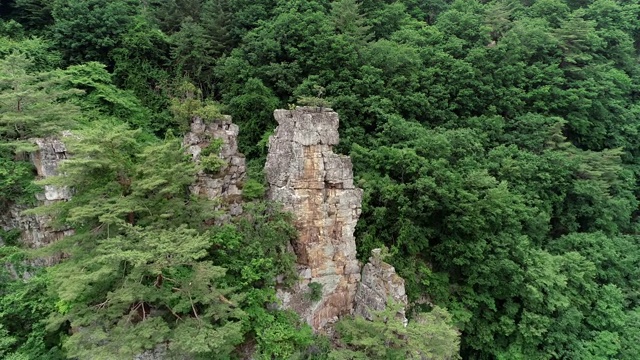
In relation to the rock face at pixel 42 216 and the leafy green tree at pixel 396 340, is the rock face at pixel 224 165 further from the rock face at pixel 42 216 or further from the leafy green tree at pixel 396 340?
the leafy green tree at pixel 396 340

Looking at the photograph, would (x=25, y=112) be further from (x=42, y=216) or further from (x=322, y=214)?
(x=322, y=214)

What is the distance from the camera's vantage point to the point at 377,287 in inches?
609

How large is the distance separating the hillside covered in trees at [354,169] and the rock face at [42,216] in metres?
0.39

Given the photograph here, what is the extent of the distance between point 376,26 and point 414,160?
1273 centimetres

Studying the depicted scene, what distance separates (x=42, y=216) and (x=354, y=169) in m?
13.0

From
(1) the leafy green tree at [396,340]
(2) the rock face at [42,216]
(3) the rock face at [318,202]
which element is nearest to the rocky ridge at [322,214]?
(3) the rock face at [318,202]

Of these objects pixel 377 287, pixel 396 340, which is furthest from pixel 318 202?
pixel 396 340

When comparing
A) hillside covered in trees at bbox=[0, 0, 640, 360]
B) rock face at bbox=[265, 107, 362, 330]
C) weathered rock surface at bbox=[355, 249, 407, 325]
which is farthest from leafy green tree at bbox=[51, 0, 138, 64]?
weathered rock surface at bbox=[355, 249, 407, 325]

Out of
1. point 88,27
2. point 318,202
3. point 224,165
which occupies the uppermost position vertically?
point 88,27

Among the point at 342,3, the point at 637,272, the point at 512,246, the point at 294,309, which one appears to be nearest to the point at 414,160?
the point at 512,246

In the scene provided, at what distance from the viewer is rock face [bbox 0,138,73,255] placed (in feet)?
44.0

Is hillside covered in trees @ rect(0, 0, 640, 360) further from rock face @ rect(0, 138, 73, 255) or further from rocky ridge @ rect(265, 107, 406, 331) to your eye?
rocky ridge @ rect(265, 107, 406, 331)

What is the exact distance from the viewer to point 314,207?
50.9ft

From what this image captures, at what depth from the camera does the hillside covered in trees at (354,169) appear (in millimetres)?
11344
